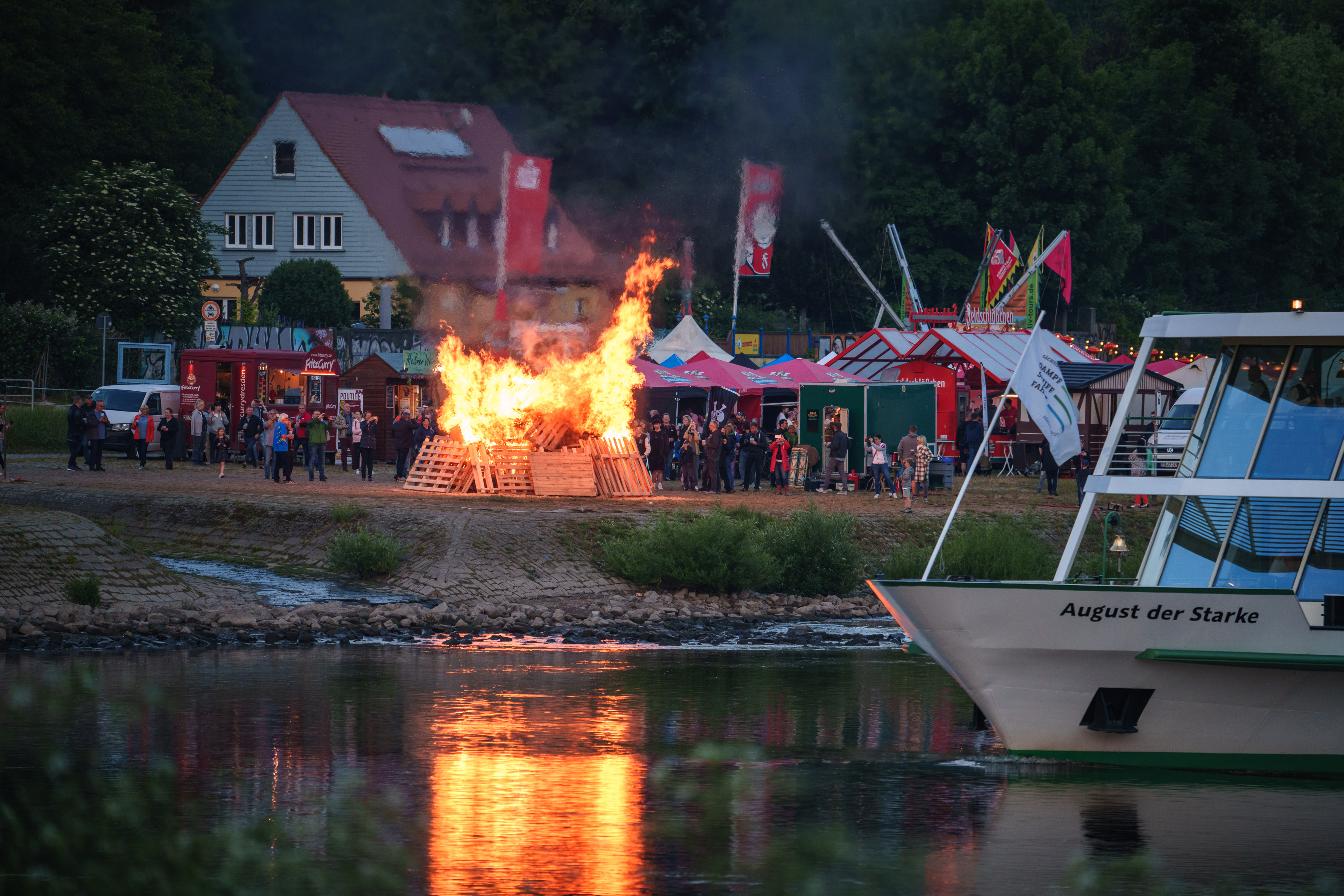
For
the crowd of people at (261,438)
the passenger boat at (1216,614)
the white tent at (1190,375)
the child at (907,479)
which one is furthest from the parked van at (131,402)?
the passenger boat at (1216,614)

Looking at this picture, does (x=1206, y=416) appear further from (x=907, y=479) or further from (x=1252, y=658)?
(x=907, y=479)

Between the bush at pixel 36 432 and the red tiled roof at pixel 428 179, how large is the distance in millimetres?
10923

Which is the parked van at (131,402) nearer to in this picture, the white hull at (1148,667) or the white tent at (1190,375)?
the white tent at (1190,375)

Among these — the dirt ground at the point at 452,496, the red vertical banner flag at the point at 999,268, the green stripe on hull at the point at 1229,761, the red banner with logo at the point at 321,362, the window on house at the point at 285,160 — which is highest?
the window on house at the point at 285,160

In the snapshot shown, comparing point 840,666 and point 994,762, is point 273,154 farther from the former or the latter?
point 994,762

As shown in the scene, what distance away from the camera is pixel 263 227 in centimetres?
6712

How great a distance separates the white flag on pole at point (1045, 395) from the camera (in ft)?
53.0

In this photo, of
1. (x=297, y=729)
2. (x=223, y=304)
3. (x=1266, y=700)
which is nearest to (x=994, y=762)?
(x=1266, y=700)

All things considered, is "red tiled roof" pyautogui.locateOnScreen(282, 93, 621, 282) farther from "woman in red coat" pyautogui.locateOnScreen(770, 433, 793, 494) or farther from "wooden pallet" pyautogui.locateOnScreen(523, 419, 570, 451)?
"woman in red coat" pyautogui.locateOnScreen(770, 433, 793, 494)

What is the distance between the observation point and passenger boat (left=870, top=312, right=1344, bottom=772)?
50.1 ft

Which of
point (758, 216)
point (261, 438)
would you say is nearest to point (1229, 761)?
point (261, 438)

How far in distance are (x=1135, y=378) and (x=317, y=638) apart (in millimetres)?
14119

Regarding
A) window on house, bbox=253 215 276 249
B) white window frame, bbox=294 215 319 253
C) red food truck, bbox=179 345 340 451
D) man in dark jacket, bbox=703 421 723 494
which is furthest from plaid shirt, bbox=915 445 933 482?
window on house, bbox=253 215 276 249

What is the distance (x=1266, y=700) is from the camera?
1556cm
